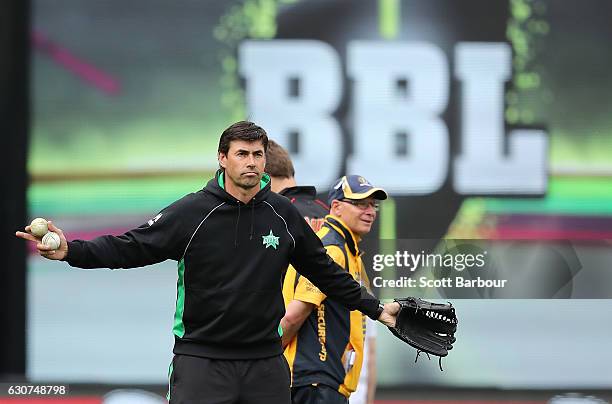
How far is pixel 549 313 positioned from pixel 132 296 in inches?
91.1

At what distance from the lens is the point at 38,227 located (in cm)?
417

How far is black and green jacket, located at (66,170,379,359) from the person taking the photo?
4.44 metres

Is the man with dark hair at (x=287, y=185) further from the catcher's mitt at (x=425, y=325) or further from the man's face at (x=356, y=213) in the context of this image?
the catcher's mitt at (x=425, y=325)

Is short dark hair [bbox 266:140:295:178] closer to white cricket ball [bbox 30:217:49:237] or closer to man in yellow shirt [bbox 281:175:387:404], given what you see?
man in yellow shirt [bbox 281:175:387:404]

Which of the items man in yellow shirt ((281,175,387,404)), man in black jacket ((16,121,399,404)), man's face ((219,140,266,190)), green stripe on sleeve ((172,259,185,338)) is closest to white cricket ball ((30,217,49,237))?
man in black jacket ((16,121,399,404))

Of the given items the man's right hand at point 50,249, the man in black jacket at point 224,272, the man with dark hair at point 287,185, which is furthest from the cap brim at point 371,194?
the man's right hand at point 50,249

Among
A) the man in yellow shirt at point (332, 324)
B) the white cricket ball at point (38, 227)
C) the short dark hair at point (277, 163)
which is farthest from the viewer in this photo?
the short dark hair at point (277, 163)

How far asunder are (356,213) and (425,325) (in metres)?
0.55

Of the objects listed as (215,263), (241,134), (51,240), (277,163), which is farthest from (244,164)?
(277,163)

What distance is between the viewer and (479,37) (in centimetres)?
692

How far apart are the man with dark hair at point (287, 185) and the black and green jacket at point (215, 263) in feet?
3.13

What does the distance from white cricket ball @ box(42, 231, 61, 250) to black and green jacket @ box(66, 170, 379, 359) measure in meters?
0.16

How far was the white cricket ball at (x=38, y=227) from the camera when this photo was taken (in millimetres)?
4162

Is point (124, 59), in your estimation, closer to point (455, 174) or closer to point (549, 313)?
point (455, 174)
